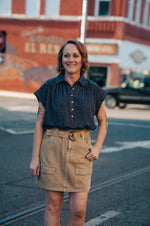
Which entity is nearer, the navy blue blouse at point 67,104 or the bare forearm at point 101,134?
the navy blue blouse at point 67,104

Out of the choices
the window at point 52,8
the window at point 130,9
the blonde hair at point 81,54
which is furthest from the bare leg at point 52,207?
the window at point 52,8

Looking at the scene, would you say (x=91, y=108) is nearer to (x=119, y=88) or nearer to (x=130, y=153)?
(x=130, y=153)

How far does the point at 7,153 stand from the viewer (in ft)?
24.3

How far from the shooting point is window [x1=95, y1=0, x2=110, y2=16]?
25.9 meters

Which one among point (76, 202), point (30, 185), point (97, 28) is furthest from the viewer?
point (97, 28)

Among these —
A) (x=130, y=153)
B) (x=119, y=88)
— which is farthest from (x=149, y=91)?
(x=130, y=153)

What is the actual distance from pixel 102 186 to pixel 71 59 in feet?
9.48

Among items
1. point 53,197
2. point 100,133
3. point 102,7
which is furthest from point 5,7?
point 53,197

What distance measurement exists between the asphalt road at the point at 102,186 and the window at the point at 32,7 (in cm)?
1913

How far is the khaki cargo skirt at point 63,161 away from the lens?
305cm

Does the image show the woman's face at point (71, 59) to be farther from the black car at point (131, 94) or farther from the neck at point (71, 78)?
the black car at point (131, 94)

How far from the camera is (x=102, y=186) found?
557 cm

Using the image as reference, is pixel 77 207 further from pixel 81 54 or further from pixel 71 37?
pixel 71 37

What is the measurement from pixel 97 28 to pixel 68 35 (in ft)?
7.21
